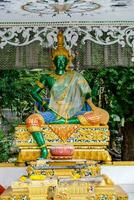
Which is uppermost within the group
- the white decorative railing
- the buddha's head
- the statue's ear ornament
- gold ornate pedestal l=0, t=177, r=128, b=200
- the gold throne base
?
the white decorative railing

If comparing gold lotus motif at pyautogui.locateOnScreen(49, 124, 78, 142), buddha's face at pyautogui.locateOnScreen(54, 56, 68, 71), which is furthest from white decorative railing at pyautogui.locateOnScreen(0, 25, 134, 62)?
gold lotus motif at pyautogui.locateOnScreen(49, 124, 78, 142)

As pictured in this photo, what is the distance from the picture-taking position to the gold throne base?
7.49m

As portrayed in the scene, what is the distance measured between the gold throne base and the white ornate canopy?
120 cm

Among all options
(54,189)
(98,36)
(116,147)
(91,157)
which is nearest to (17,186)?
(54,189)

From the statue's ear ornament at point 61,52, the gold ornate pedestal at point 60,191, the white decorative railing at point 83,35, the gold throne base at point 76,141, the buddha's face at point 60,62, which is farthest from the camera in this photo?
the buddha's face at point 60,62

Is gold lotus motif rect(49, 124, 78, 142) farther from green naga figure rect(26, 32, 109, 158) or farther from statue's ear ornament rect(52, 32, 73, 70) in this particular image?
statue's ear ornament rect(52, 32, 73, 70)

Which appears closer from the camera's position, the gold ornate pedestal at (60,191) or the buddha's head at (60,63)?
the gold ornate pedestal at (60,191)

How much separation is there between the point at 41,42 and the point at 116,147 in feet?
18.8

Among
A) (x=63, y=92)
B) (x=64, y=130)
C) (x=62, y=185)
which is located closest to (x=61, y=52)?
(x=63, y=92)

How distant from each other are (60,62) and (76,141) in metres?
1.24

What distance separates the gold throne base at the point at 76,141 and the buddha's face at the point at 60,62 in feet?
3.06

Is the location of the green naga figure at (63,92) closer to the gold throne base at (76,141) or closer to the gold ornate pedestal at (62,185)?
the gold throne base at (76,141)

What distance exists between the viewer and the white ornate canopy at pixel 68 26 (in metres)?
6.85

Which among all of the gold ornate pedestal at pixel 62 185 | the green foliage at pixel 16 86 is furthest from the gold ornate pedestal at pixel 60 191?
the green foliage at pixel 16 86
